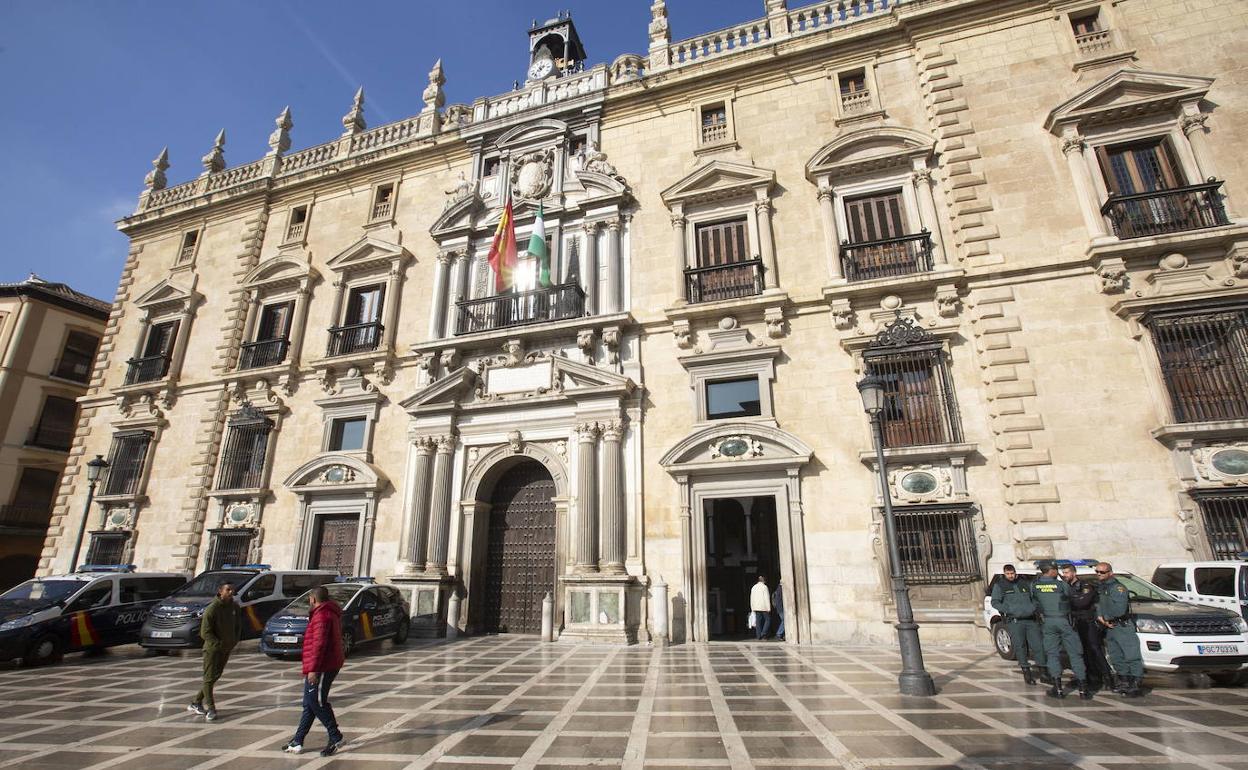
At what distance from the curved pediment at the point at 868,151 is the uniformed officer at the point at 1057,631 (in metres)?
9.96

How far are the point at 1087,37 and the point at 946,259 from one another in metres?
6.57

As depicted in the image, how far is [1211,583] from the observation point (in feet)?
27.5

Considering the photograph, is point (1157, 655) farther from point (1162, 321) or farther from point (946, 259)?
point (946, 259)

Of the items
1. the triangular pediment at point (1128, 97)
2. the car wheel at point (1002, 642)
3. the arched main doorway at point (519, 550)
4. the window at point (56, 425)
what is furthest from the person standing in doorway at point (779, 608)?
the window at point (56, 425)

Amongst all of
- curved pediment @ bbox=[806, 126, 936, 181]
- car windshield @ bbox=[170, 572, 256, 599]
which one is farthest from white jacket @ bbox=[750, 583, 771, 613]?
car windshield @ bbox=[170, 572, 256, 599]

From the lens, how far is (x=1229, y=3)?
1287cm

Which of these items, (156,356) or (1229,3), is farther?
(156,356)

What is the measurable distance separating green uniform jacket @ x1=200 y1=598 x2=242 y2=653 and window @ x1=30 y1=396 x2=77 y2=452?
24.2 metres

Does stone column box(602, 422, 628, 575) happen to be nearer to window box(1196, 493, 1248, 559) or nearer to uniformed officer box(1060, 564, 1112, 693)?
uniformed officer box(1060, 564, 1112, 693)

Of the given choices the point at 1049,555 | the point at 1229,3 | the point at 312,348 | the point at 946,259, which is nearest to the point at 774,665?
the point at 1049,555

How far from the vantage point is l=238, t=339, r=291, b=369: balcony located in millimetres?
17859

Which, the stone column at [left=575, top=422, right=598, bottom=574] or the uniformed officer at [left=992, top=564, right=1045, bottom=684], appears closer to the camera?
the uniformed officer at [left=992, top=564, right=1045, bottom=684]

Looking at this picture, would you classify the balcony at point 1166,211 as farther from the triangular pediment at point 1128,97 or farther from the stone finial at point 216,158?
the stone finial at point 216,158

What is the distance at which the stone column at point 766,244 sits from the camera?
13719mm
